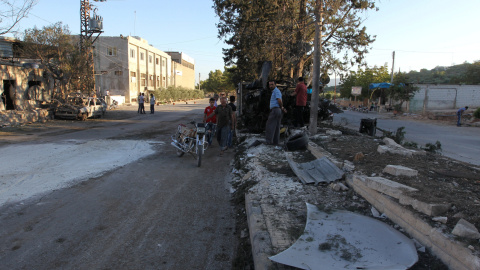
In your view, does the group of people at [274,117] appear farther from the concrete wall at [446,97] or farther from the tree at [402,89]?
the concrete wall at [446,97]

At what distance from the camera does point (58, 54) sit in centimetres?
2028

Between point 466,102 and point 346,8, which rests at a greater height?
point 346,8

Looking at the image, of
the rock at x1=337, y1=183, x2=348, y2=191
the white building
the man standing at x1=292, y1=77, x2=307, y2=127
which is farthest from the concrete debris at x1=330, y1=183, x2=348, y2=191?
the white building

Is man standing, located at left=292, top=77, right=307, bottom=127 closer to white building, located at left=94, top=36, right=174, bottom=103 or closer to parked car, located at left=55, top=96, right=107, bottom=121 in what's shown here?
parked car, located at left=55, top=96, right=107, bottom=121

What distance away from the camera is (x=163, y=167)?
7.45 metres

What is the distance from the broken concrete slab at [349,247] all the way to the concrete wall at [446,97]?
3598 cm

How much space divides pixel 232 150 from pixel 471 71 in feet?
195

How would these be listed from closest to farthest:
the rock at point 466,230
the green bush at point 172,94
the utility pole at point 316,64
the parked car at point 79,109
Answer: the rock at point 466,230, the utility pole at point 316,64, the parked car at point 79,109, the green bush at point 172,94

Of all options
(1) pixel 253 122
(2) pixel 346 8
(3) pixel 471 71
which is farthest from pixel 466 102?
(1) pixel 253 122

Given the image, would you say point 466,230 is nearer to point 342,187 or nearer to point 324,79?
point 342,187

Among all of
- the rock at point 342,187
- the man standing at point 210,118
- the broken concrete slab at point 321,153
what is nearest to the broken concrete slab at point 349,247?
the rock at point 342,187

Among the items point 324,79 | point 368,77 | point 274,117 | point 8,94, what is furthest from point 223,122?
point 368,77

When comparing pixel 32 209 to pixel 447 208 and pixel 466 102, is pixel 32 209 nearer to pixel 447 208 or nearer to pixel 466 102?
pixel 447 208

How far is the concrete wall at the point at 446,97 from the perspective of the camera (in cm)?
3394
